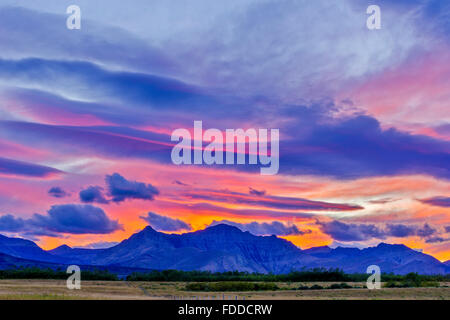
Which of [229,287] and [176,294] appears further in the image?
[229,287]

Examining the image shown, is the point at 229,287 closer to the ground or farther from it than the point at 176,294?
closer to the ground

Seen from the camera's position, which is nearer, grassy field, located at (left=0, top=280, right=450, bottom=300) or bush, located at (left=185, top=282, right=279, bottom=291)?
grassy field, located at (left=0, top=280, right=450, bottom=300)

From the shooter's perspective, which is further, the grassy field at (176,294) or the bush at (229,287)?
the bush at (229,287)

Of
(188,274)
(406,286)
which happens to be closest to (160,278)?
(188,274)

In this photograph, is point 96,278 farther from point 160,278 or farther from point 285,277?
point 285,277

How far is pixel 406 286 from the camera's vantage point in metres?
80.8
